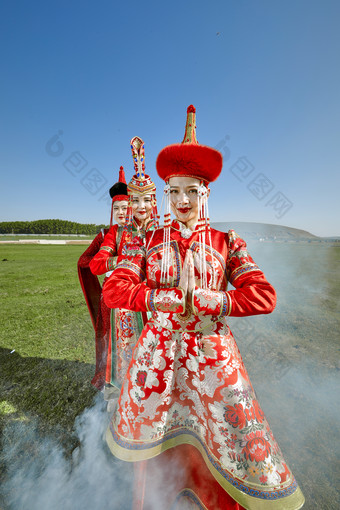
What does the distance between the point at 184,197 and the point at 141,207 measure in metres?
1.25

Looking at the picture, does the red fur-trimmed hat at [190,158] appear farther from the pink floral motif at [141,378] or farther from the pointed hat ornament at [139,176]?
the pink floral motif at [141,378]

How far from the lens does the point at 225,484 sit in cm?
135

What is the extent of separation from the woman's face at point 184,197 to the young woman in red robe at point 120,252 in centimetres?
87

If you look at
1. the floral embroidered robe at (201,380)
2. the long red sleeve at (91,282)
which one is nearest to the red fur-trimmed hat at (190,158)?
the floral embroidered robe at (201,380)

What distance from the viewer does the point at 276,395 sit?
3.26 m

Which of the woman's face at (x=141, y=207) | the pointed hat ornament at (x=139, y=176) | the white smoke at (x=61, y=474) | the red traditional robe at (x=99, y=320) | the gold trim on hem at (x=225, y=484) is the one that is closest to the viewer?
the gold trim on hem at (x=225, y=484)

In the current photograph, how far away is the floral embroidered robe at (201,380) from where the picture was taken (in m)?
1.29

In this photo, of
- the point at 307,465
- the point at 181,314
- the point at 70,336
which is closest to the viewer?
the point at 181,314

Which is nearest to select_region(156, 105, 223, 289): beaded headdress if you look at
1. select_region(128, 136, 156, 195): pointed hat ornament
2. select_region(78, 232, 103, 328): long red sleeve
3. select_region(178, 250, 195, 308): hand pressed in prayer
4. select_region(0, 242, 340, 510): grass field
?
select_region(178, 250, 195, 308): hand pressed in prayer

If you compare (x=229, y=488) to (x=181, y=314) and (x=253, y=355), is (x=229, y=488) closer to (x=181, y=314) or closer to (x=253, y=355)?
(x=181, y=314)

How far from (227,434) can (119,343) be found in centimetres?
194

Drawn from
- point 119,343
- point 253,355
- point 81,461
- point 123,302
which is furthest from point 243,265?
point 253,355

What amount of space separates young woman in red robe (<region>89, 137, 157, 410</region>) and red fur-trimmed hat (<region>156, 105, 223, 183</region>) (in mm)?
924

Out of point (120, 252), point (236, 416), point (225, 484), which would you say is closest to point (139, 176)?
point (120, 252)
